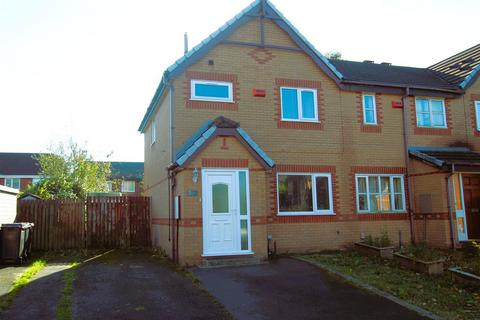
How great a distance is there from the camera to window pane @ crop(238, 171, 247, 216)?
41.7 feet

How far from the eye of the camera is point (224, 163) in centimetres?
1270

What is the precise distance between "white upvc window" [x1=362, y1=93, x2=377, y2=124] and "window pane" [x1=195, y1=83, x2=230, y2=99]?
5.49 metres

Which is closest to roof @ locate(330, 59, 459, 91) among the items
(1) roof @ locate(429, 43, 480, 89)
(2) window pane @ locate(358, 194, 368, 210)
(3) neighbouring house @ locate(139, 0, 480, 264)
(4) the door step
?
(3) neighbouring house @ locate(139, 0, 480, 264)

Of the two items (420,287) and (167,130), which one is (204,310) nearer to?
(420,287)

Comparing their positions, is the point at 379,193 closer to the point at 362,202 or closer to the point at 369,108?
the point at 362,202

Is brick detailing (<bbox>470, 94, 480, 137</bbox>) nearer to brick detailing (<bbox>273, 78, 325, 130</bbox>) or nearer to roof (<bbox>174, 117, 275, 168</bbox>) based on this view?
brick detailing (<bbox>273, 78, 325, 130</bbox>)

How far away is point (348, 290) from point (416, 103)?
405 inches

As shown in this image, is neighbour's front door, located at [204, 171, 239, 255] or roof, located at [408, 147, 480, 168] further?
roof, located at [408, 147, 480, 168]

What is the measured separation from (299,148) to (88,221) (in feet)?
27.9

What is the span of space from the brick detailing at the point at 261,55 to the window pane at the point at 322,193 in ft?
14.9

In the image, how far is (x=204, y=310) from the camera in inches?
318

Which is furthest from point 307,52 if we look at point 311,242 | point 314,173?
point 311,242

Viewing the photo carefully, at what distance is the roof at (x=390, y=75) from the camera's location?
17.0 metres

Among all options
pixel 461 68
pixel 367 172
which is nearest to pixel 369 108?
pixel 367 172
